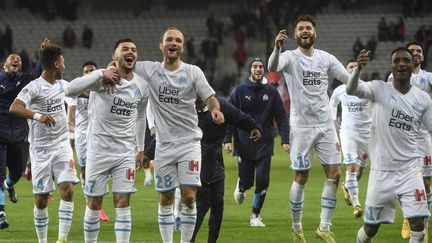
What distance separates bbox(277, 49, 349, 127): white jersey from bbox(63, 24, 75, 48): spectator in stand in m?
34.4

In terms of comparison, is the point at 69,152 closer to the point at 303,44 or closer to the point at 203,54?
the point at 303,44

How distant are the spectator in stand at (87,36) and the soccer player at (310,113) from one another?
3427 centimetres

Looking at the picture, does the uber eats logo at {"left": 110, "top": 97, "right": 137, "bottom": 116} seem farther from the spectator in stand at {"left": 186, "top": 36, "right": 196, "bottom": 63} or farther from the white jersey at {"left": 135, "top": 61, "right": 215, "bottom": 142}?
the spectator in stand at {"left": 186, "top": 36, "right": 196, "bottom": 63}

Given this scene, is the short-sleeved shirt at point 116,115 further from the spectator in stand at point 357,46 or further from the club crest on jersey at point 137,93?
the spectator in stand at point 357,46

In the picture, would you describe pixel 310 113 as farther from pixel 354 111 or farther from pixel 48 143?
pixel 354 111

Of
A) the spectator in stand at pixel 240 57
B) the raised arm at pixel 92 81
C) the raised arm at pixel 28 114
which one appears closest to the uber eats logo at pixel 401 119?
the raised arm at pixel 92 81

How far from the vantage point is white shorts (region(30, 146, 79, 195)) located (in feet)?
43.1

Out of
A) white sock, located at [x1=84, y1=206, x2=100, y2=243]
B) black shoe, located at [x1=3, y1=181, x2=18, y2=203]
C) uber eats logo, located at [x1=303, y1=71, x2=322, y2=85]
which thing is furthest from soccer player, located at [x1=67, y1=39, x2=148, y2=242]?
black shoe, located at [x1=3, y1=181, x2=18, y2=203]

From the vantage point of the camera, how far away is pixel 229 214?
58.2ft

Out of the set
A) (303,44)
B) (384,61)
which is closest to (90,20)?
(384,61)

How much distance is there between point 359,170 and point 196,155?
732cm

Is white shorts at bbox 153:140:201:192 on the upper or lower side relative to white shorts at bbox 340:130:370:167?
upper

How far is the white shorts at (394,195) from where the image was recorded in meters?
10.9

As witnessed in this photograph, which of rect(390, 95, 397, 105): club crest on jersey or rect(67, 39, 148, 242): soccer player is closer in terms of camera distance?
rect(390, 95, 397, 105): club crest on jersey
